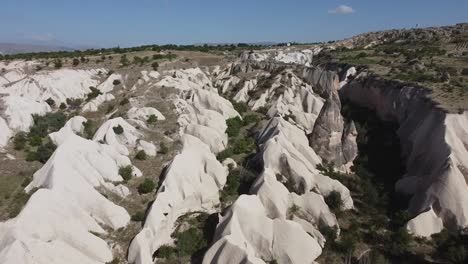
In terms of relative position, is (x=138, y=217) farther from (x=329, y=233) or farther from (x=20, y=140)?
(x=20, y=140)

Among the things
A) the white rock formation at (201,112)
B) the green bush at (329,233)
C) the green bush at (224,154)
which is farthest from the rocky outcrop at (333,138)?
the green bush at (329,233)

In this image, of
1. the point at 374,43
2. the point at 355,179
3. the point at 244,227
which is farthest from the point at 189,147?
the point at 374,43

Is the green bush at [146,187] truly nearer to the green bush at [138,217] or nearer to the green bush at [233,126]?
the green bush at [138,217]

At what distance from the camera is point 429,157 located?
3484 centimetres

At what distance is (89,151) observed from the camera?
2989cm

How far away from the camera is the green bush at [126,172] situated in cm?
3066

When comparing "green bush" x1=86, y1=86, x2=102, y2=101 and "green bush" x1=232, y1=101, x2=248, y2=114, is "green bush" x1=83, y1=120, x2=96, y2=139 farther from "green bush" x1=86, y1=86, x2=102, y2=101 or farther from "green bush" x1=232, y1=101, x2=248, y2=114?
"green bush" x1=232, y1=101, x2=248, y2=114

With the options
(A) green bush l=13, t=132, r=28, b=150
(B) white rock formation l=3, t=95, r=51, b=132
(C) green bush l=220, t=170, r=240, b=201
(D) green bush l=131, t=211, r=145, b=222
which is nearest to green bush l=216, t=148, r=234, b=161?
(C) green bush l=220, t=170, r=240, b=201

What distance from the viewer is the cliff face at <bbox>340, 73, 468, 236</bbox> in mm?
29312

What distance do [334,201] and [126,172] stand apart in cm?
1757

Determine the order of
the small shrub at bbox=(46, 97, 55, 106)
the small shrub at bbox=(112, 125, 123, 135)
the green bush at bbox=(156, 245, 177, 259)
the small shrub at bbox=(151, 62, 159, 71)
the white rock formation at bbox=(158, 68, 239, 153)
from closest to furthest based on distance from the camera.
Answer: the green bush at bbox=(156, 245, 177, 259) < the small shrub at bbox=(112, 125, 123, 135) < the white rock formation at bbox=(158, 68, 239, 153) < the small shrub at bbox=(46, 97, 55, 106) < the small shrub at bbox=(151, 62, 159, 71)

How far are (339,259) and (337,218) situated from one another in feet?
17.3

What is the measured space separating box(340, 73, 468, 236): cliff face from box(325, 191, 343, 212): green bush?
552cm

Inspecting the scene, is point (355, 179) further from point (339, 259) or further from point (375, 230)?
point (339, 259)
